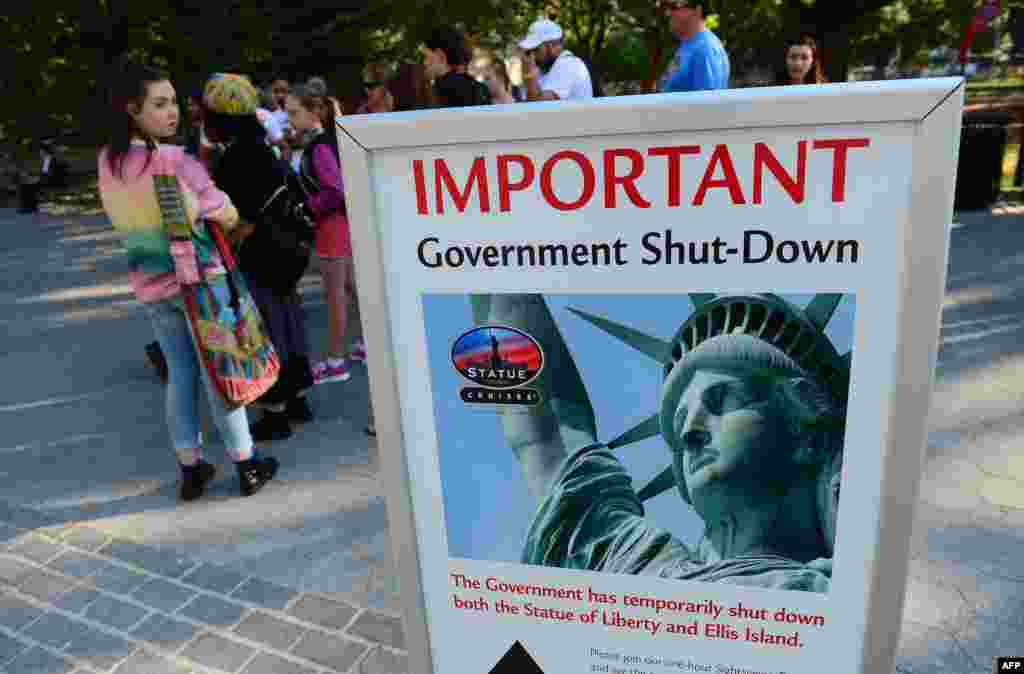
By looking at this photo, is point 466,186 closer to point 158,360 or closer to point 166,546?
point 166,546

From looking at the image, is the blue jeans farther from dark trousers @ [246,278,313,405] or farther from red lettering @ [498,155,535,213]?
red lettering @ [498,155,535,213]

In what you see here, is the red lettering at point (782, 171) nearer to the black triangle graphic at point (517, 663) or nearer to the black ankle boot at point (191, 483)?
the black triangle graphic at point (517, 663)

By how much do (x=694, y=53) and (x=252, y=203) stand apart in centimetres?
276

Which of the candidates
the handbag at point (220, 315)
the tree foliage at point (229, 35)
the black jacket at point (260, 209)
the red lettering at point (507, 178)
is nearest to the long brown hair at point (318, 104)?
the black jacket at point (260, 209)

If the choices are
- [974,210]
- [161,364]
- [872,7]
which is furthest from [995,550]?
[872,7]

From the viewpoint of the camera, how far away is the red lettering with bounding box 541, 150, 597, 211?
1.33 meters

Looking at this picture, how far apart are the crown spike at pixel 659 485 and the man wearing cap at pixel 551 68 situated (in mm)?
3733

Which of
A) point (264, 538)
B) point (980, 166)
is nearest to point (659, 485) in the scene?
point (264, 538)

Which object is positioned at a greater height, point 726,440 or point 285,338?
point 726,440

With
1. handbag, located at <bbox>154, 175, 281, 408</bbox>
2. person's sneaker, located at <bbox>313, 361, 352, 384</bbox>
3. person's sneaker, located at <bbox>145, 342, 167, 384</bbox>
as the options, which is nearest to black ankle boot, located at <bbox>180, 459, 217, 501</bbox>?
handbag, located at <bbox>154, 175, 281, 408</bbox>

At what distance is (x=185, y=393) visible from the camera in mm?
→ 3793

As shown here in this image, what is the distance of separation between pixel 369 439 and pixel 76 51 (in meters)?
15.8

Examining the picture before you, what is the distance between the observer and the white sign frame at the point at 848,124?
1.19 metres

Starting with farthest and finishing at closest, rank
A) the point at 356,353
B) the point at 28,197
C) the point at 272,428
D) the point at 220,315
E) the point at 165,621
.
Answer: the point at 28,197 → the point at 356,353 → the point at 272,428 → the point at 220,315 → the point at 165,621
